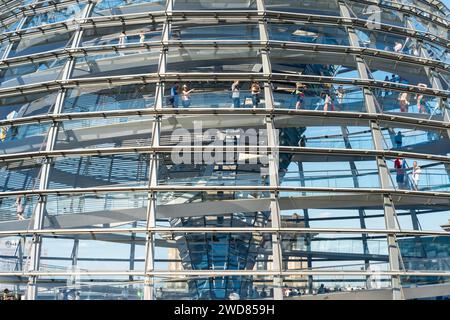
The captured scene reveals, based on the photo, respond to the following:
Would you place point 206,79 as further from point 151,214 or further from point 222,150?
point 151,214

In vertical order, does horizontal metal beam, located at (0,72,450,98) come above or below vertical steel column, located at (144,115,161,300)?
above

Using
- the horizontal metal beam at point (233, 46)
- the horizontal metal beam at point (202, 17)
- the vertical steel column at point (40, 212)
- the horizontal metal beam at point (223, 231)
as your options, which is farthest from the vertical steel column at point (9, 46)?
the horizontal metal beam at point (223, 231)

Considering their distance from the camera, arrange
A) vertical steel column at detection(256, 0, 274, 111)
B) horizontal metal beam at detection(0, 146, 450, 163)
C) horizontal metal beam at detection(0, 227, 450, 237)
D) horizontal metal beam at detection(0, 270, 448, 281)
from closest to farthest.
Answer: horizontal metal beam at detection(0, 270, 448, 281) → horizontal metal beam at detection(0, 227, 450, 237) → horizontal metal beam at detection(0, 146, 450, 163) → vertical steel column at detection(256, 0, 274, 111)

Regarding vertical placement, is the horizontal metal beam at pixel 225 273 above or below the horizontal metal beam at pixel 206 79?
below

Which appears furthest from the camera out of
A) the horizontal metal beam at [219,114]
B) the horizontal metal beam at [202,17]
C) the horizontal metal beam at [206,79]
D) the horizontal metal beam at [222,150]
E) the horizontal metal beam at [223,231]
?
the horizontal metal beam at [202,17]

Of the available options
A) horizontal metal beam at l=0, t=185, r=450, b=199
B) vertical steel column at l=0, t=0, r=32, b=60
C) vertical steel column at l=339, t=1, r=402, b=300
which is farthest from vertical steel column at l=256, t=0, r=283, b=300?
vertical steel column at l=0, t=0, r=32, b=60

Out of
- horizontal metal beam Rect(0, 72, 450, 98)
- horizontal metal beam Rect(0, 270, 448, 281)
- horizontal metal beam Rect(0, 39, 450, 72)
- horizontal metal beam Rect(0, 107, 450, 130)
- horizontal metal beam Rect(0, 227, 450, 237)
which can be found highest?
horizontal metal beam Rect(0, 39, 450, 72)

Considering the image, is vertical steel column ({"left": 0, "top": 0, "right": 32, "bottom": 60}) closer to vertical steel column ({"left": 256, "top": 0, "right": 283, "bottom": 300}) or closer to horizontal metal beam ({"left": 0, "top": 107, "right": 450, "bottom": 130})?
horizontal metal beam ({"left": 0, "top": 107, "right": 450, "bottom": 130})

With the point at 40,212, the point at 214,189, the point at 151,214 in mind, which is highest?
the point at 214,189

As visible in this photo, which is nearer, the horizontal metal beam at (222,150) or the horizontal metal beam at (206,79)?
the horizontal metal beam at (222,150)

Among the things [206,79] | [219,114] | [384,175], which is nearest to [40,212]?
[219,114]

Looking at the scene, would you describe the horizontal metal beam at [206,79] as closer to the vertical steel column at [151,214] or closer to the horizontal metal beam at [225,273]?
the vertical steel column at [151,214]

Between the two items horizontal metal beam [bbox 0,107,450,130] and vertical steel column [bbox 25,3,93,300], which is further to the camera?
horizontal metal beam [bbox 0,107,450,130]
